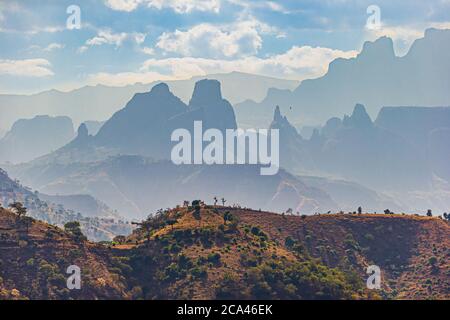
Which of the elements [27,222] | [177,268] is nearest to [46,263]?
[27,222]

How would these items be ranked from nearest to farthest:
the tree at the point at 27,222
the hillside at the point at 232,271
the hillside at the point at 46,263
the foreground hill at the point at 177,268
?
the hillside at the point at 46,263 < the foreground hill at the point at 177,268 < the hillside at the point at 232,271 < the tree at the point at 27,222

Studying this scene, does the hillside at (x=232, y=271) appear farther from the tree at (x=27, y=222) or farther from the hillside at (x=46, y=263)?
the tree at (x=27, y=222)

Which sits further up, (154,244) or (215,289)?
(154,244)

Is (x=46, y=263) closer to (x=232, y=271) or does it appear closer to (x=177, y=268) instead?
(x=177, y=268)

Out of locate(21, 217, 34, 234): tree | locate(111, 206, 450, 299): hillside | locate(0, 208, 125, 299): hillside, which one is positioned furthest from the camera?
locate(21, 217, 34, 234): tree

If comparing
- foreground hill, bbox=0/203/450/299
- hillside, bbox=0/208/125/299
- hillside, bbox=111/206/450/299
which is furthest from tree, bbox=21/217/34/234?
hillside, bbox=111/206/450/299

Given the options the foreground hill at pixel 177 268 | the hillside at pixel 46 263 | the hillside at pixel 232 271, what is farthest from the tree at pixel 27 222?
the hillside at pixel 232 271

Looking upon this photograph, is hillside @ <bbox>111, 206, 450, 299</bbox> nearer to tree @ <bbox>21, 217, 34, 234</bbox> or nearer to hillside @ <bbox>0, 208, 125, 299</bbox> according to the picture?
hillside @ <bbox>0, 208, 125, 299</bbox>
